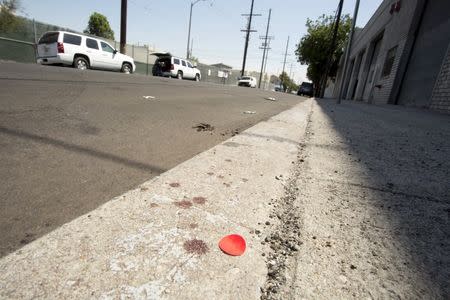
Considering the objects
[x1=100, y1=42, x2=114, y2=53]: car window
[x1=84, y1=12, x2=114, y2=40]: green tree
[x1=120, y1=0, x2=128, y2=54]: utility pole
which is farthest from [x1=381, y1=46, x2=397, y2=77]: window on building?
[x1=84, y1=12, x2=114, y2=40]: green tree

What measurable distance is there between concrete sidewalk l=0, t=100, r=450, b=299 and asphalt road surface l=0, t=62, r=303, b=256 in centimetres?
34

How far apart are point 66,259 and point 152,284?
1.03 ft

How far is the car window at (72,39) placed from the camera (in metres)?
12.6

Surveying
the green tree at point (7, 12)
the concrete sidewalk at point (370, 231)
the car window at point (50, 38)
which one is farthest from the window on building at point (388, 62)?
the green tree at point (7, 12)

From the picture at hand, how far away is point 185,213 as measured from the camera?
3.94ft

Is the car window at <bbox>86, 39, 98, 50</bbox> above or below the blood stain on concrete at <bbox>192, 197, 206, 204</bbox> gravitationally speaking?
above

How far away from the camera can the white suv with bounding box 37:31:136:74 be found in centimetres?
1248

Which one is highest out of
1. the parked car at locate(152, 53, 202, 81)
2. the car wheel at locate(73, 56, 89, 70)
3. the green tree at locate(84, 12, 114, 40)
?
the green tree at locate(84, 12, 114, 40)

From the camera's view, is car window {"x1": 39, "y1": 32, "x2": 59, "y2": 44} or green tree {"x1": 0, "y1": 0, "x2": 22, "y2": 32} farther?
green tree {"x1": 0, "y1": 0, "x2": 22, "y2": 32}

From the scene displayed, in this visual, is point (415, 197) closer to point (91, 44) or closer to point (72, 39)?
point (72, 39)

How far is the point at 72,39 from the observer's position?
12875 mm

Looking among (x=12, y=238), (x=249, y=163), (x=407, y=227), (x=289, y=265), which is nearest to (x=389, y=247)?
(x=407, y=227)

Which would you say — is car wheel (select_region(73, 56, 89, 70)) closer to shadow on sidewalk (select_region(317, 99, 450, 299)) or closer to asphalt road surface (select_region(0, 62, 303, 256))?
asphalt road surface (select_region(0, 62, 303, 256))

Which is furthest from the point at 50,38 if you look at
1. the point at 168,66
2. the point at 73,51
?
the point at 168,66
